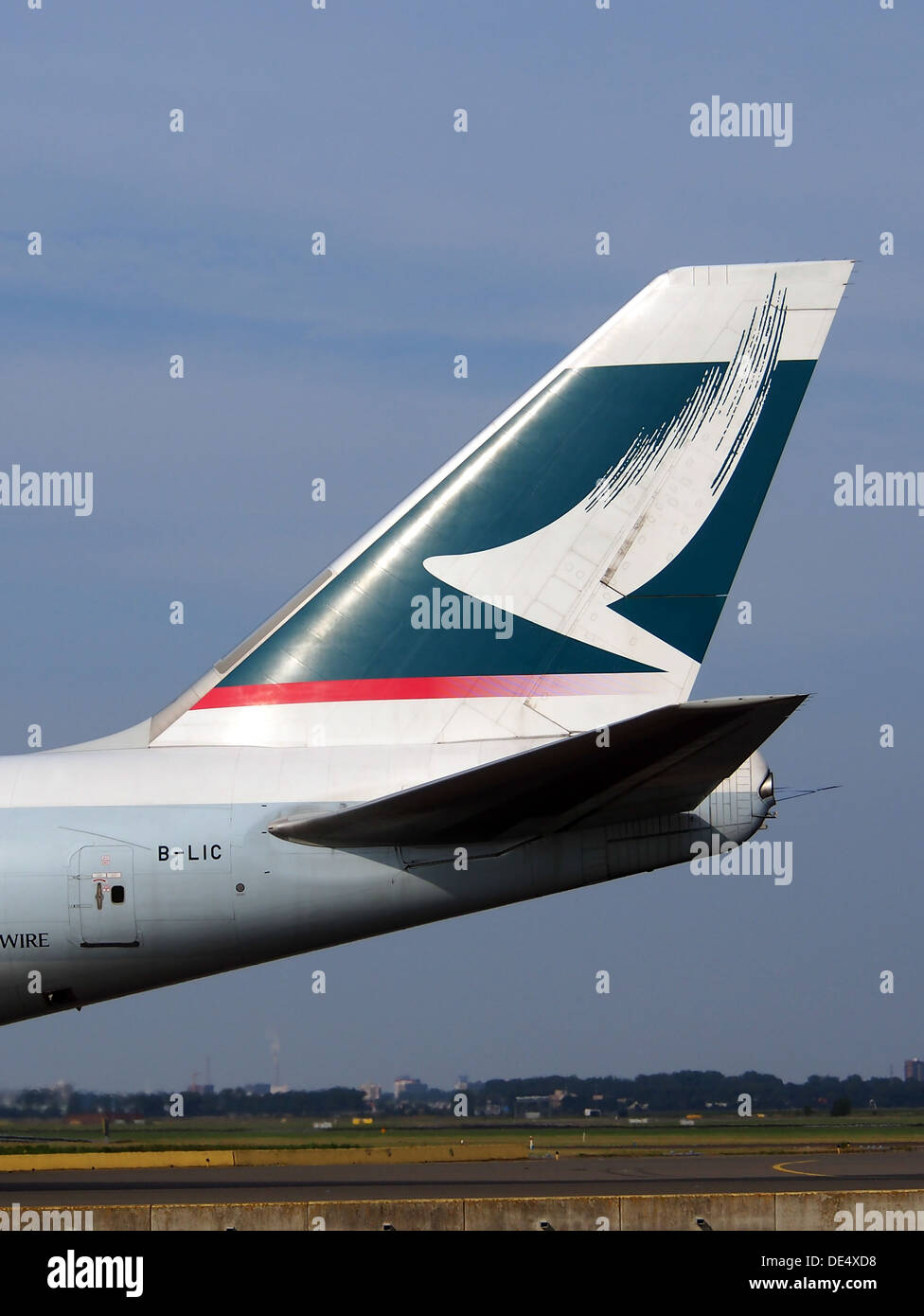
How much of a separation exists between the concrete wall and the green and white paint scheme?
108 inches

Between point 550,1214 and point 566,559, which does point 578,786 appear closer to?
point 566,559

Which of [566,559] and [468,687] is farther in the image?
[566,559]

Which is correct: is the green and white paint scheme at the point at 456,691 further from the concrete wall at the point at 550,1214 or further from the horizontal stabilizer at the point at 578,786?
the concrete wall at the point at 550,1214

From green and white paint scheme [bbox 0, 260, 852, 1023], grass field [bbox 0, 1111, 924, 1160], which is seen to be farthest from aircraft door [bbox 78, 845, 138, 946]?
grass field [bbox 0, 1111, 924, 1160]

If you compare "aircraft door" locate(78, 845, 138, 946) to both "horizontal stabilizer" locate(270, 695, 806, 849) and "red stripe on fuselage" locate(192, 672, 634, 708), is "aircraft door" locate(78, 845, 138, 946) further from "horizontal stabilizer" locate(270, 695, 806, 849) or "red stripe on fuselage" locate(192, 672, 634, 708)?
"red stripe on fuselage" locate(192, 672, 634, 708)

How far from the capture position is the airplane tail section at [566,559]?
17.6 m

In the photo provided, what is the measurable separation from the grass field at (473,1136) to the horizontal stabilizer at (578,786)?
14.0 meters

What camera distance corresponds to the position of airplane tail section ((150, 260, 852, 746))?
17.6 metres

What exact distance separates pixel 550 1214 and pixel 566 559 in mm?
7280

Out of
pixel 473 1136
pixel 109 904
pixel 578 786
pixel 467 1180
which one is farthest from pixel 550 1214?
pixel 473 1136

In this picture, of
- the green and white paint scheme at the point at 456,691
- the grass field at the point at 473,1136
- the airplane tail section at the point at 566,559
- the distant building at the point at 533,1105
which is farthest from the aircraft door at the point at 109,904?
the distant building at the point at 533,1105

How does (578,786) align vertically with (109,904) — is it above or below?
above

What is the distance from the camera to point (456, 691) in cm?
1762
